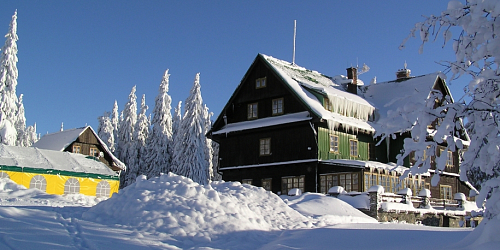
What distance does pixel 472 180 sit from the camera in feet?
124

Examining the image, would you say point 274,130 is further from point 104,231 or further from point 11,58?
point 11,58

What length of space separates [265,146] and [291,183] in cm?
312

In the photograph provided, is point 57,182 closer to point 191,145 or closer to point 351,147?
point 191,145

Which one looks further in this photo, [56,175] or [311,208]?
[56,175]

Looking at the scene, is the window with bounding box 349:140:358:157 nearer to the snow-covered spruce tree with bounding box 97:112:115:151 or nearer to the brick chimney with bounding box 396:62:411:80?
the brick chimney with bounding box 396:62:411:80

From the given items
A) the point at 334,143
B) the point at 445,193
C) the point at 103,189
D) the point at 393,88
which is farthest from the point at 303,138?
the point at 103,189

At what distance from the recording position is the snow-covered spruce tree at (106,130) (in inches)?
2489

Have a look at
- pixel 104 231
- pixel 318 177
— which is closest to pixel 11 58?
pixel 318 177

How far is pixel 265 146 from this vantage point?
30.8 meters

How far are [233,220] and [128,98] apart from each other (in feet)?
173

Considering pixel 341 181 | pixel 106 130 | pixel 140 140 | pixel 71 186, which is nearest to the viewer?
pixel 341 181

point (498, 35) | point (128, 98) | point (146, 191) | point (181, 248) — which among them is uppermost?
point (128, 98)

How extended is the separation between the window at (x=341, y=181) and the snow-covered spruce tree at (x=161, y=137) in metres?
31.4

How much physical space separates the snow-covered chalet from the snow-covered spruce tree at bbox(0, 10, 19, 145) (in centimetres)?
2190
